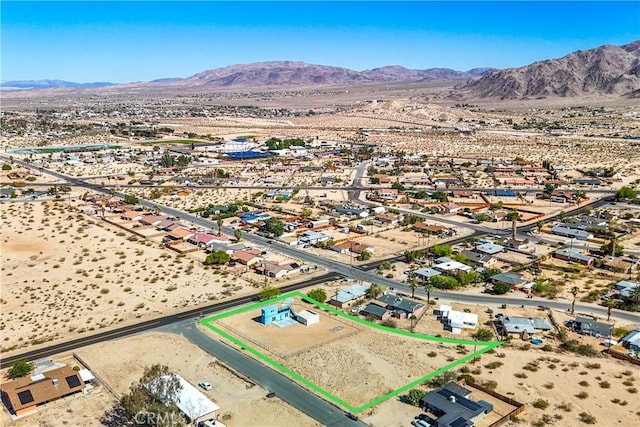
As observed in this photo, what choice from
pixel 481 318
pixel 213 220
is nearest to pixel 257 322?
pixel 481 318

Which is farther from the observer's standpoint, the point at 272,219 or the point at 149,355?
the point at 272,219

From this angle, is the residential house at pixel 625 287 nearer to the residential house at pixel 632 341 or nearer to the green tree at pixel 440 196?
the residential house at pixel 632 341

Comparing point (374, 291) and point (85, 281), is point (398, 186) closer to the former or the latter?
point (374, 291)

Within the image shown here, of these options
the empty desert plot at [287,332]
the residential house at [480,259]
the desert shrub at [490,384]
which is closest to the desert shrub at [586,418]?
the desert shrub at [490,384]

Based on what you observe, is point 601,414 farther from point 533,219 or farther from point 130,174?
point 130,174

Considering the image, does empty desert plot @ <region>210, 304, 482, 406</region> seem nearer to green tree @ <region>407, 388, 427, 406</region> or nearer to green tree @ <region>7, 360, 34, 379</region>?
green tree @ <region>407, 388, 427, 406</region>
